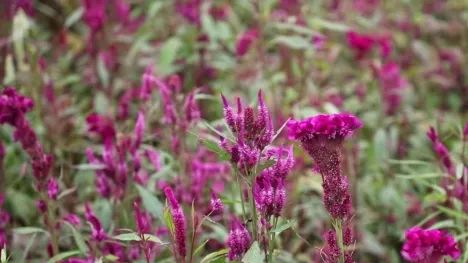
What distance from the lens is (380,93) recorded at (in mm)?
3586

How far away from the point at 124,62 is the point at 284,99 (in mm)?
993

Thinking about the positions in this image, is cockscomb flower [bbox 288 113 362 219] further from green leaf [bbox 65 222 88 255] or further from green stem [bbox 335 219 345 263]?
green leaf [bbox 65 222 88 255]

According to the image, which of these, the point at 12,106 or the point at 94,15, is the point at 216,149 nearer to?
the point at 12,106

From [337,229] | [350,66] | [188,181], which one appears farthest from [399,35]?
[337,229]

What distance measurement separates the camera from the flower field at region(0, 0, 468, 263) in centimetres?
173

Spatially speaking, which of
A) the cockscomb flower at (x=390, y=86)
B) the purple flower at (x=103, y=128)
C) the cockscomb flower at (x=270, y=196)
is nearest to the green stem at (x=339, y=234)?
the cockscomb flower at (x=270, y=196)

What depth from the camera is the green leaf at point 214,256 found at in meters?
1.73

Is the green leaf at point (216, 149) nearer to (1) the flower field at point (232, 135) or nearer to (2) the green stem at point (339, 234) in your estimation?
(1) the flower field at point (232, 135)

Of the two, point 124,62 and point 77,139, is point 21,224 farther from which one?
point 124,62

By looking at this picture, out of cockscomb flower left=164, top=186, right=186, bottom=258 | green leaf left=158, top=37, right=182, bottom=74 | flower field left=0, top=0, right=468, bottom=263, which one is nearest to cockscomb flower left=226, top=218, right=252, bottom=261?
flower field left=0, top=0, right=468, bottom=263

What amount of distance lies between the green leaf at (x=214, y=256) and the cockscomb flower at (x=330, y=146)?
0.27 m

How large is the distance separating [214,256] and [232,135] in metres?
0.29

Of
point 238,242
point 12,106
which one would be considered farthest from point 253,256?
point 12,106

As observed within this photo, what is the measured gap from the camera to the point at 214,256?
178 cm
